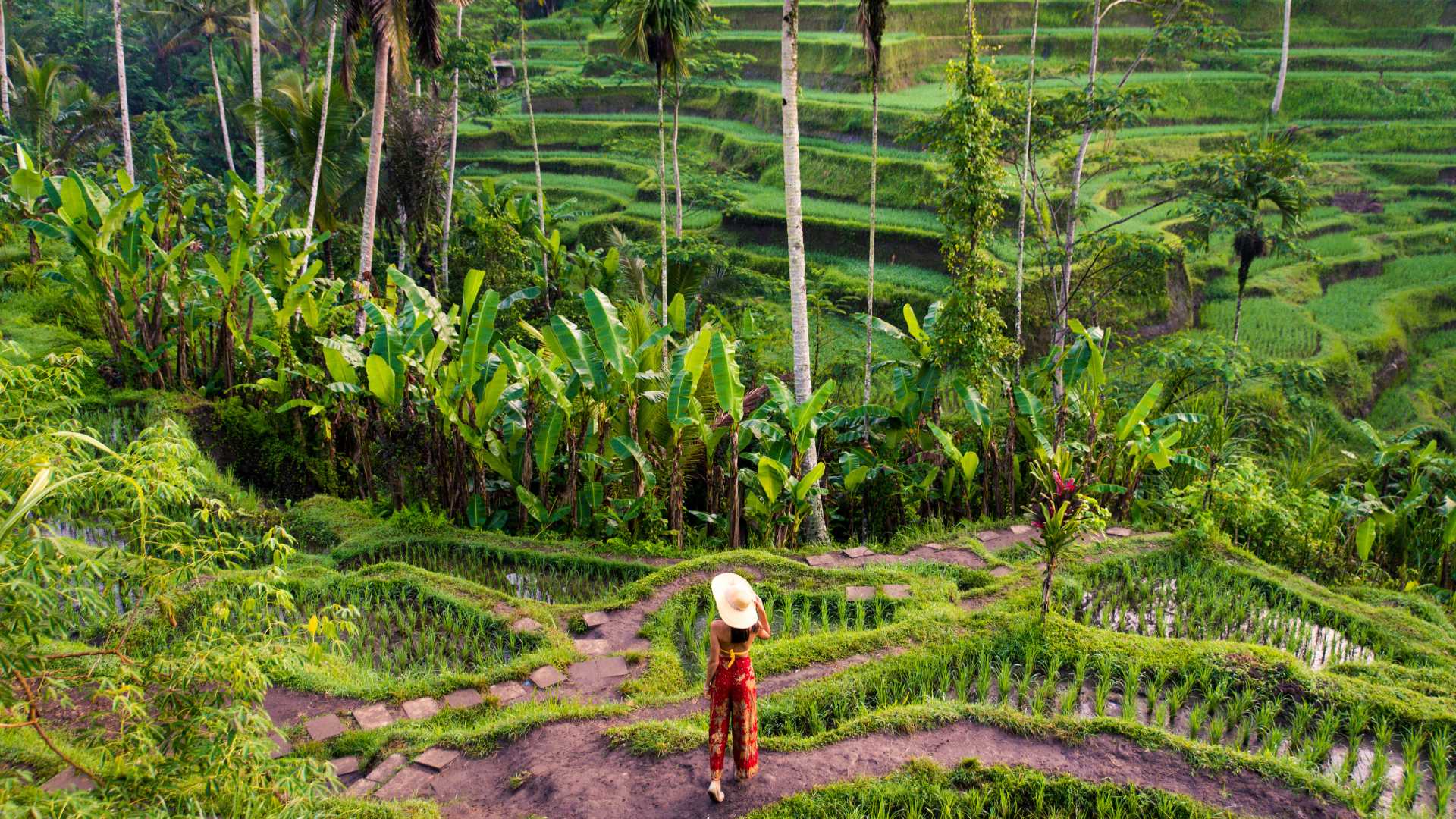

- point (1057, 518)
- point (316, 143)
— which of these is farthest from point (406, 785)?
point (316, 143)

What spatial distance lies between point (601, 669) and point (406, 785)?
4.50 ft

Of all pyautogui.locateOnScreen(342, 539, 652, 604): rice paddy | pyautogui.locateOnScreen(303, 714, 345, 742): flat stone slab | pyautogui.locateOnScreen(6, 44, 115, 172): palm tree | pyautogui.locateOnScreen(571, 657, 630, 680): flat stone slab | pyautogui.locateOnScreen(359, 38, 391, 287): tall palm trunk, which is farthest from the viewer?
pyautogui.locateOnScreen(6, 44, 115, 172): palm tree

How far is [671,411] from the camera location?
7262mm

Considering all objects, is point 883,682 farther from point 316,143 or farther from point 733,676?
point 316,143

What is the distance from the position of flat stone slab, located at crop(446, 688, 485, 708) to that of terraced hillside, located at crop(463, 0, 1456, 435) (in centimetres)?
678

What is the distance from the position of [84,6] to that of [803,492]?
3008cm

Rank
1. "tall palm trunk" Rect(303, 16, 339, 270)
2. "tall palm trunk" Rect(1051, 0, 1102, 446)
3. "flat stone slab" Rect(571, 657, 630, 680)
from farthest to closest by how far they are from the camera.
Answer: "tall palm trunk" Rect(303, 16, 339, 270) → "tall palm trunk" Rect(1051, 0, 1102, 446) → "flat stone slab" Rect(571, 657, 630, 680)

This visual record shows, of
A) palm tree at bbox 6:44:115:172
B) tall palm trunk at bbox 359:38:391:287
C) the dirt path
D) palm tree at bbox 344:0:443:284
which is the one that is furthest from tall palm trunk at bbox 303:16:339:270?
the dirt path

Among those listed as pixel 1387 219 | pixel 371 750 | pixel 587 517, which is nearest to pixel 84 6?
pixel 587 517

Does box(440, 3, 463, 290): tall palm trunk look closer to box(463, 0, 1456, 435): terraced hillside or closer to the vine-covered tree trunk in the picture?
the vine-covered tree trunk

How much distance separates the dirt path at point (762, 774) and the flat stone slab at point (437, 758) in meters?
0.04

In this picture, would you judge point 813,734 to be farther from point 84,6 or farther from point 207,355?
point 84,6

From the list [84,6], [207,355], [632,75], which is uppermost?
[84,6]

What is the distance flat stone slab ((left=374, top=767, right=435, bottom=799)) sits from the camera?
4648 mm
